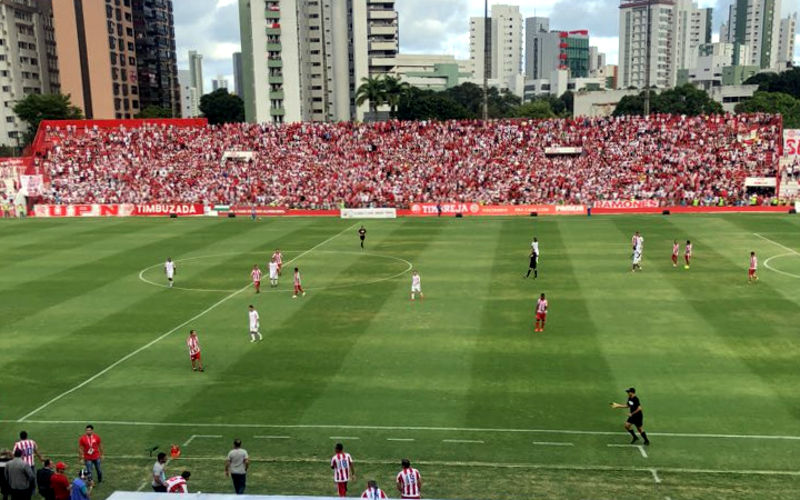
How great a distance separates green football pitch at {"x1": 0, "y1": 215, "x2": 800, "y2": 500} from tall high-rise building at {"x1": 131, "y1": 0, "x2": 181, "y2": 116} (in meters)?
128

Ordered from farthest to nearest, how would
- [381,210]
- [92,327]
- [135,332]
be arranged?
1. [381,210]
2. [92,327]
3. [135,332]

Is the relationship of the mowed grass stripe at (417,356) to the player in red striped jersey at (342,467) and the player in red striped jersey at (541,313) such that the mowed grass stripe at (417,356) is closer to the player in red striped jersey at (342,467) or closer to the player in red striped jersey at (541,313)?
the player in red striped jersey at (541,313)

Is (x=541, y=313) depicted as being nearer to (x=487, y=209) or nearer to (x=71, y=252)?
(x=71, y=252)

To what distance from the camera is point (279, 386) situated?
21.4 m

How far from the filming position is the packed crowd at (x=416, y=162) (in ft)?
219

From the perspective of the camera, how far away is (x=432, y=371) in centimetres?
2238

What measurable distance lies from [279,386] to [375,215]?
4273 cm

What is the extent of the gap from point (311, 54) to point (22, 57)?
5801 cm

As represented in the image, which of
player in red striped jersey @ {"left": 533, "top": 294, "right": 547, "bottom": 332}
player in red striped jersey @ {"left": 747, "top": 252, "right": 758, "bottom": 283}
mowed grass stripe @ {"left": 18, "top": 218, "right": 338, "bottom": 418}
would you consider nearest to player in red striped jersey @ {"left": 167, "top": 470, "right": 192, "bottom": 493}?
mowed grass stripe @ {"left": 18, "top": 218, "right": 338, "bottom": 418}

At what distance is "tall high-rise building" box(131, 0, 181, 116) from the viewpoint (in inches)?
6137

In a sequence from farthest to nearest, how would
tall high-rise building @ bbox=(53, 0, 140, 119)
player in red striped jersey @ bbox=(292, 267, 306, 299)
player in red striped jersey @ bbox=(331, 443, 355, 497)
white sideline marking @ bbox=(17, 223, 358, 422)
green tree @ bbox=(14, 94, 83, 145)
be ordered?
tall high-rise building @ bbox=(53, 0, 140, 119)
green tree @ bbox=(14, 94, 83, 145)
player in red striped jersey @ bbox=(292, 267, 306, 299)
white sideline marking @ bbox=(17, 223, 358, 422)
player in red striped jersey @ bbox=(331, 443, 355, 497)

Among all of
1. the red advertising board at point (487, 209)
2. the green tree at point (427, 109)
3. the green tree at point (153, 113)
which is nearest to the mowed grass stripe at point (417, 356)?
the red advertising board at point (487, 209)

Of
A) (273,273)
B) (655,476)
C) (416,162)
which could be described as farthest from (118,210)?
(655,476)

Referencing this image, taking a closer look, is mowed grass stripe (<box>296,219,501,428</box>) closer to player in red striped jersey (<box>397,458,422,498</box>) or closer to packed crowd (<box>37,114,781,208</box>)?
player in red striped jersey (<box>397,458,422,498</box>)
